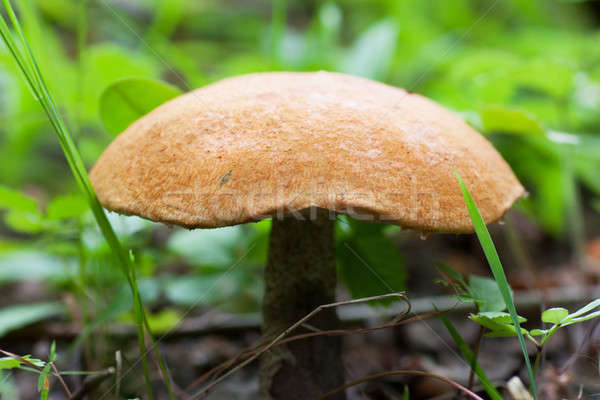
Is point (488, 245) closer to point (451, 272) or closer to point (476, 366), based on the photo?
point (451, 272)

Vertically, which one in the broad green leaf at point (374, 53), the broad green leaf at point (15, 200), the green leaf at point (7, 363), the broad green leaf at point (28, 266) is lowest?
the broad green leaf at point (28, 266)

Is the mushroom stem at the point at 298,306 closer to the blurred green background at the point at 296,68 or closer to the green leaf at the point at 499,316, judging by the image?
the blurred green background at the point at 296,68

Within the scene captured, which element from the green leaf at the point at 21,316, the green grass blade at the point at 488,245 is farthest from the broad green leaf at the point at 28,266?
the green grass blade at the point at 488,245

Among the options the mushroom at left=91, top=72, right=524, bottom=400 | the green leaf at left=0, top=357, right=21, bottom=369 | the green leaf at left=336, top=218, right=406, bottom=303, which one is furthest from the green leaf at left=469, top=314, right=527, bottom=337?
the green leaf at left=0, top=357, right=21, bottom=369

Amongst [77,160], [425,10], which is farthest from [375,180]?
[425,10]

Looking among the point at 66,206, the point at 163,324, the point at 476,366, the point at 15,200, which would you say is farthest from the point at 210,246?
the point at 476,366

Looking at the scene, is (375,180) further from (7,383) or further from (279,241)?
(7,383)
